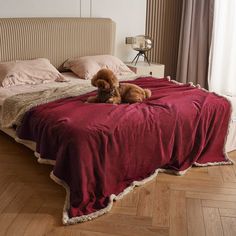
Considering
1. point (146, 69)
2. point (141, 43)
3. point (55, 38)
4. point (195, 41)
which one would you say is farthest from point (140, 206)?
point (195, 41)

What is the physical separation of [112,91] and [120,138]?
494 millimetres

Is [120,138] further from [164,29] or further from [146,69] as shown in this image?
[164,29]

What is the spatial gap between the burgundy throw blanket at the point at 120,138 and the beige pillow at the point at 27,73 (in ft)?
2.21

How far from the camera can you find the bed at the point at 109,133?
2.24 metres

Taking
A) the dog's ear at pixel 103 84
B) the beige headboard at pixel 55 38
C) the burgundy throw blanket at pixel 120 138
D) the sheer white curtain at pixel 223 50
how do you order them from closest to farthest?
the burgundy throw blanket at pixel 120 138 < the dog's ear at pixel 103 84 < the beige headboard at pixel 55 38 < the sheer white curtain at pixel 223 50

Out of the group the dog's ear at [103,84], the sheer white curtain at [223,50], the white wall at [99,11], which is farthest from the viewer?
the sheer white curtain at [223,50]

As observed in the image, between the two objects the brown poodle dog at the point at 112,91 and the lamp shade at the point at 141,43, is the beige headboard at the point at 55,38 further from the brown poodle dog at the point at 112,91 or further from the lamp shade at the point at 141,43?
the brown poodle dog at the point at 112,91

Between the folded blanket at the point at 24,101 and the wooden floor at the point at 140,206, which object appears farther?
the folded blanket at the point at 24,101

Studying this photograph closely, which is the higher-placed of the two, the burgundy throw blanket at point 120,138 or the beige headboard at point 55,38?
the beige headboard at point 55,38

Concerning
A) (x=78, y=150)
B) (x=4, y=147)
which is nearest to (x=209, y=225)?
(x=78, y=150)

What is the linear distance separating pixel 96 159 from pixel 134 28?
106 inches

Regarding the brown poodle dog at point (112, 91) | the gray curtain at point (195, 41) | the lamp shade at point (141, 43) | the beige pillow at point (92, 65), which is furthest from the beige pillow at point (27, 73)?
the gray curtain at point (195, 41)

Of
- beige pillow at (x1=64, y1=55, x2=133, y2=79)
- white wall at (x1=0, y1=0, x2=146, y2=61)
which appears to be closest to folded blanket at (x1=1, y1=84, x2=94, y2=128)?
beige pillow at (x1=64, y1=55, x2=133, y2=79)

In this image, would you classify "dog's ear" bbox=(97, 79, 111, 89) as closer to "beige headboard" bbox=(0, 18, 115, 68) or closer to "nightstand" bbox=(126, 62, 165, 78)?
"beige headboard" bbox=(0, 18, 115, 68)
